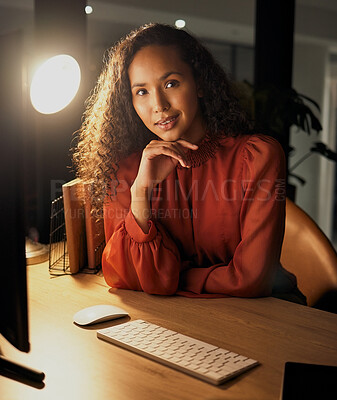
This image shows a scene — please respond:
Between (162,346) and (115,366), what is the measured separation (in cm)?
10

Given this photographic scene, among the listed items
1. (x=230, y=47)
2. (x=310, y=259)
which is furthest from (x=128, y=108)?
(x=230, y=47)

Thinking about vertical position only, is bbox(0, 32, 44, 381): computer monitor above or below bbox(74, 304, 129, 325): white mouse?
above

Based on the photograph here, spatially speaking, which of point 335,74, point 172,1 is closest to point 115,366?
point 172,1

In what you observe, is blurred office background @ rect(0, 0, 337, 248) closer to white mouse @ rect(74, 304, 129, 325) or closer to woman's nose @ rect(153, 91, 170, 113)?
woman's nose @ rect(153, 91, 170, 113)

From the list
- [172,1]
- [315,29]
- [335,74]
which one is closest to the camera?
[172,1]

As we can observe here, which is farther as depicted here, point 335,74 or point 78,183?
point 335,74

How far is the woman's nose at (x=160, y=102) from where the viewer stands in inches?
50.1

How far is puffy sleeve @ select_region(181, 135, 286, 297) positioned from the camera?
1234 millimetres

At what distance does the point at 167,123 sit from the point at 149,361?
2.12 ft

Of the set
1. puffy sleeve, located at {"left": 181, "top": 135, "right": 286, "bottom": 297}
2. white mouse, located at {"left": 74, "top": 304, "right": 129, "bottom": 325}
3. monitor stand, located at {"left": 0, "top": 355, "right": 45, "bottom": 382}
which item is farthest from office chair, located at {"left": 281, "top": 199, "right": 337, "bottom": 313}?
monitor stand, located at {"left": 0, "top": 355, "right": 45, "bottom": 382}

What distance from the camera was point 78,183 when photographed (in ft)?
4.66

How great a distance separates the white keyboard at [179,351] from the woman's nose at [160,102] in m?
0.55

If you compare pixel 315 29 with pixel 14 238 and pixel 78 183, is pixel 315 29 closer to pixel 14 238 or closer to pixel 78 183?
pixel 78 183

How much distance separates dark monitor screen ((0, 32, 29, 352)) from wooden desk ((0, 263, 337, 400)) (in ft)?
0.53
